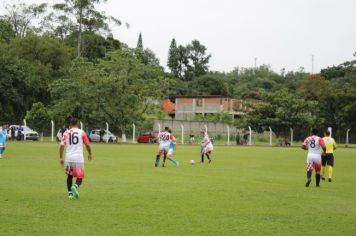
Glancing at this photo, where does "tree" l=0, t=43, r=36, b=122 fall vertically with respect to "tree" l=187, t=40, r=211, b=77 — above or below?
below

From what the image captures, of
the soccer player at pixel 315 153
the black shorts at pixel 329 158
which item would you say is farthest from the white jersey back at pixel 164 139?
the soccer player at pixel 315 153

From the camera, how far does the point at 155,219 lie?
33.4ft

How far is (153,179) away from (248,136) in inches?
1729

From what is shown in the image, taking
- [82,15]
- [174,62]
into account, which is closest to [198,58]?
[174,62]

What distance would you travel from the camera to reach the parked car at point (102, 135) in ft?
192

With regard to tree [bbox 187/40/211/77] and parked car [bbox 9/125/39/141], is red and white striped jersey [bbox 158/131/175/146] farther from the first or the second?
tree [bbox 187/40/211/77]

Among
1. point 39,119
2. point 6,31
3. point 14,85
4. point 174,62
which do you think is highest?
point 174,62

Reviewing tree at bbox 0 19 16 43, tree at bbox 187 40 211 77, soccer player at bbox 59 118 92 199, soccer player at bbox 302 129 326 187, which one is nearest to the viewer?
soccer player at bbox 59 118 92 199

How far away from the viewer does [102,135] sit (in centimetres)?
5884

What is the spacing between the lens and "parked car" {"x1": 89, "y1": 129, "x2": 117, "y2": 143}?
2301 inches

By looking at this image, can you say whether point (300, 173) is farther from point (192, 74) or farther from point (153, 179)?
point (192, 74)

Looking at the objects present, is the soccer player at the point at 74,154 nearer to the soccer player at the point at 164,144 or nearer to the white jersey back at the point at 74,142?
the white jersey back at the point at 74,142

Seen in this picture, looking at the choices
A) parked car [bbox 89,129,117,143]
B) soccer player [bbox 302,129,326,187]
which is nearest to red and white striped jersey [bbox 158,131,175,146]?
soccer player [bbox 302,129,326,187]

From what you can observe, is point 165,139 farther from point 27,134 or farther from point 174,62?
point 174,62
